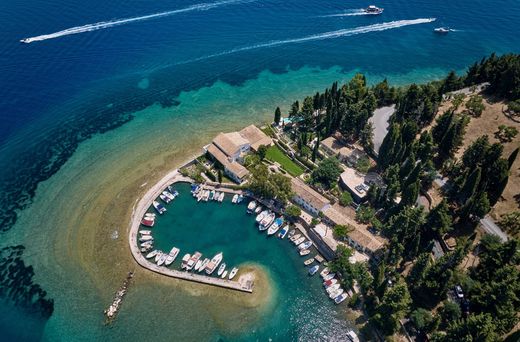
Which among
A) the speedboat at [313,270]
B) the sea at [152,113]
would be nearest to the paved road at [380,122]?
the sea at [152,113]

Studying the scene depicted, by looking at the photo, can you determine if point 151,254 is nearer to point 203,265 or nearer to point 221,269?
point 203,265

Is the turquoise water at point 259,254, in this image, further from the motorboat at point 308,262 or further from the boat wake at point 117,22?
the boat wake at point 117,22

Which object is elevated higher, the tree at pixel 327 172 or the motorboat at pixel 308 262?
the tree at pixel 327 172

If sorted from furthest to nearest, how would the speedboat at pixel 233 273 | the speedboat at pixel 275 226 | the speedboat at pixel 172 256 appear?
the speedboat at pixel 275 226
the speedboat at pixel 172 256
the speedboat at pixel 233 273

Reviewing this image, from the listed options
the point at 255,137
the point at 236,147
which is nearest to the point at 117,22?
the point at 255,137

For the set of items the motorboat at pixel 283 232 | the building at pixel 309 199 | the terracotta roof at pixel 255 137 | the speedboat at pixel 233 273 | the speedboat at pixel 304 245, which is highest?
the terracotta roof at pixel 255 137

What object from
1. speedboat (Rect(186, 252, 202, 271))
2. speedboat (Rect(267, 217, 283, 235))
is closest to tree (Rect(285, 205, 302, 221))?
speedboat (Rect(267, 217, 283, 235))

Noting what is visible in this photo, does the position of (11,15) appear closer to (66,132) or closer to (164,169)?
(66,132)
